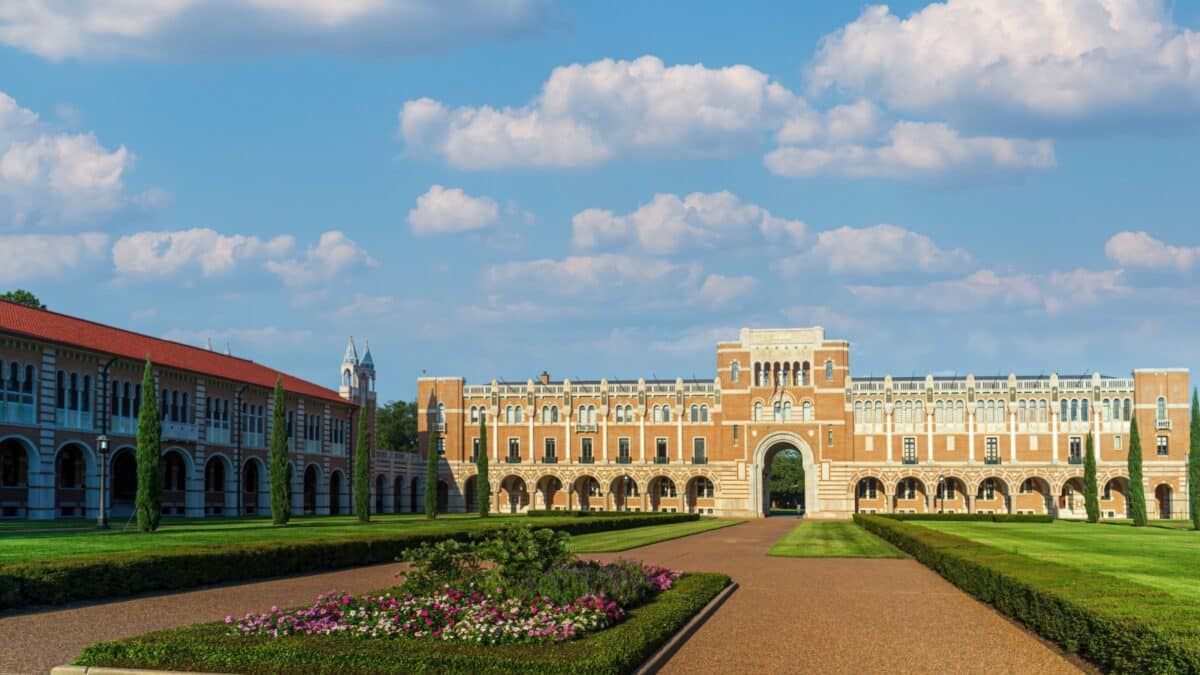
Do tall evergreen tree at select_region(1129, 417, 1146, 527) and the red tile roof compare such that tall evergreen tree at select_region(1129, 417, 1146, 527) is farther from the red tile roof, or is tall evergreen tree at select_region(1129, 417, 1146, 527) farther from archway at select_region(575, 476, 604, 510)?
the red tile roof

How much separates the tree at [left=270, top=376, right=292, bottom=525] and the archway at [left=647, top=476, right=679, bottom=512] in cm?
4419

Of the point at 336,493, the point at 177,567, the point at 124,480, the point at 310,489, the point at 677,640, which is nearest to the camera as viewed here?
the point at 677,640

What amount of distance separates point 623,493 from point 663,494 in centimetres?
345

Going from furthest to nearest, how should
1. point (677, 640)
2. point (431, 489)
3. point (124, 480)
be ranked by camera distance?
1. point (431, 489)
2. point (124, 480)
3. point (677, 640)

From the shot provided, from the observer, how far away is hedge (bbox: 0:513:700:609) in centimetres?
1995

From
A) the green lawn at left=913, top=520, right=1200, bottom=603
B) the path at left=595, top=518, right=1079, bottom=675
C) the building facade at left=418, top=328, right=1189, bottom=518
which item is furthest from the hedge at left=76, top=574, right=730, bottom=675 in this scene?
the building facade at left=418, top=328, right=1189, bottom=518

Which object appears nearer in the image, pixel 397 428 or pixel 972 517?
pixel 972 517

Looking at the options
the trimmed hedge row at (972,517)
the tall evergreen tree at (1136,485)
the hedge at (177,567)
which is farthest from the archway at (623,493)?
the hedge at (177,567)

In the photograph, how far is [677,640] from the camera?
16.4 metres

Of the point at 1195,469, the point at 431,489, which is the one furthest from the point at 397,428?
the point at 1195,469

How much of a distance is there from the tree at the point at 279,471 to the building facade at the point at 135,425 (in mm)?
5971

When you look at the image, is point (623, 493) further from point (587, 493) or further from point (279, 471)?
point (279, 471)

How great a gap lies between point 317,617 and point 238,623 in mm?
1045

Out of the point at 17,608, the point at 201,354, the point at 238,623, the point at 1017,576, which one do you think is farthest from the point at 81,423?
the point at 1017,576
